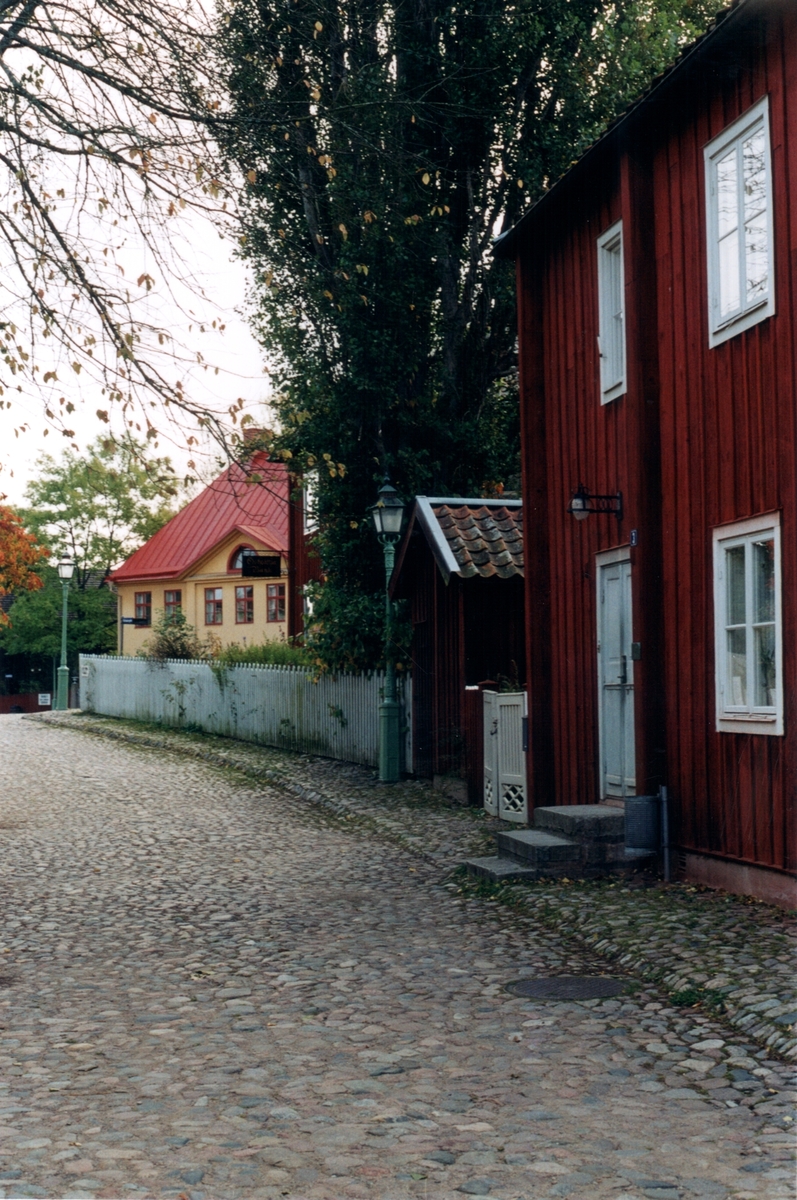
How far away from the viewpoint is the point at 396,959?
797cm

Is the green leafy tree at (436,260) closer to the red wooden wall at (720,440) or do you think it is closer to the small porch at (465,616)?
the small porch at (465,616)

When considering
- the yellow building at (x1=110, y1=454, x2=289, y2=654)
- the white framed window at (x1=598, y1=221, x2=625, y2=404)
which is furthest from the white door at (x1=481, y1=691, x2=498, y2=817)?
the yellow building at (x1=110, y1=454, x2=289, y2=654)

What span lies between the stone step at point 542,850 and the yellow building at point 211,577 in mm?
33491

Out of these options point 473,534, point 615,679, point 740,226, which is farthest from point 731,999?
point 473,534

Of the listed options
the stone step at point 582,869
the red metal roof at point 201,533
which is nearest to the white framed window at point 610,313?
the stone step at point 582,869

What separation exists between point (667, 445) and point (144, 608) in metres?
47.5

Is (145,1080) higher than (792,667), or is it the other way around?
(792,667)

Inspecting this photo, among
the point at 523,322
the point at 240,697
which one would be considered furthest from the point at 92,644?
the point at 523,322

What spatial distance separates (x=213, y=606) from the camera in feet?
171

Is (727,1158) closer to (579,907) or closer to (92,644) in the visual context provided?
(579,907)

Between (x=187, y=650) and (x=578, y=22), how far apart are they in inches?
699

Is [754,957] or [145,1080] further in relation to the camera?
[754,957]

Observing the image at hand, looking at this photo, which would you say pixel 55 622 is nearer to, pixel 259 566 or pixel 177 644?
pixel 177 644

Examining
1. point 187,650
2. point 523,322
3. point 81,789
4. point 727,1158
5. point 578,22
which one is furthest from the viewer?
point 187,650
